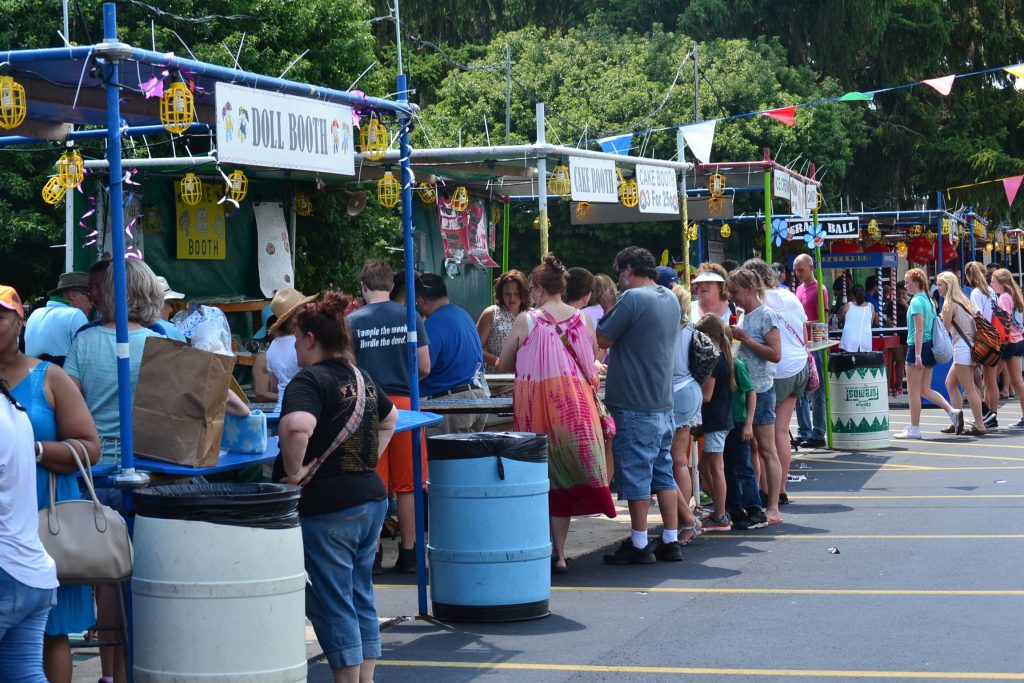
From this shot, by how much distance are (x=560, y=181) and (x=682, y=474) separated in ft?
8.23

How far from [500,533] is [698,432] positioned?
292 cm

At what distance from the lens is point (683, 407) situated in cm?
954

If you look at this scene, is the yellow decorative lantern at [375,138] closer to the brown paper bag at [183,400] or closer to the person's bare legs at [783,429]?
the brown paper bag at [183,400]

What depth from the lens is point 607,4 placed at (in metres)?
34.8

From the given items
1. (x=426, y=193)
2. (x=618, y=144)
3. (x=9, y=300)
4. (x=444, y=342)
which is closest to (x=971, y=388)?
(x=618, y=144)

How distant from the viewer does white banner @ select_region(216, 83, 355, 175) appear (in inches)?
225

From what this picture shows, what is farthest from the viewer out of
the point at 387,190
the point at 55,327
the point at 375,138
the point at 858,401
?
the point at 858,401

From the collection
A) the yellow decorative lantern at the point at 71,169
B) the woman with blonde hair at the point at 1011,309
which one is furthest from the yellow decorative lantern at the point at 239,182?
the woman with blonde hair at the point at 1011,309

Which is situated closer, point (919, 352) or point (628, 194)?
point (628, 194)

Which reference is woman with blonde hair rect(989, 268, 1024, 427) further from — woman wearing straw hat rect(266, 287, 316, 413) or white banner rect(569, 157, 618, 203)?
woman wearing straw hat rect(266, 287, 316, 413)

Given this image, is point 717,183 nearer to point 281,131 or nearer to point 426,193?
point 426,193

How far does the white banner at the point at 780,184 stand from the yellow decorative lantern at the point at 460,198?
299cm

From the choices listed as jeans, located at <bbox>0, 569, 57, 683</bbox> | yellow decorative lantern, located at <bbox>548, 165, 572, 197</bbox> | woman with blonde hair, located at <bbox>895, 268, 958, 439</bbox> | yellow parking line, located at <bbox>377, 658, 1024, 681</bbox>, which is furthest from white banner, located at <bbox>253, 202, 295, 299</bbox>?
jeans, located at <bbox>0, 569, 57, 683</bbox>

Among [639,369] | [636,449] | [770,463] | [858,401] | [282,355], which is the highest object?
[282,355]
